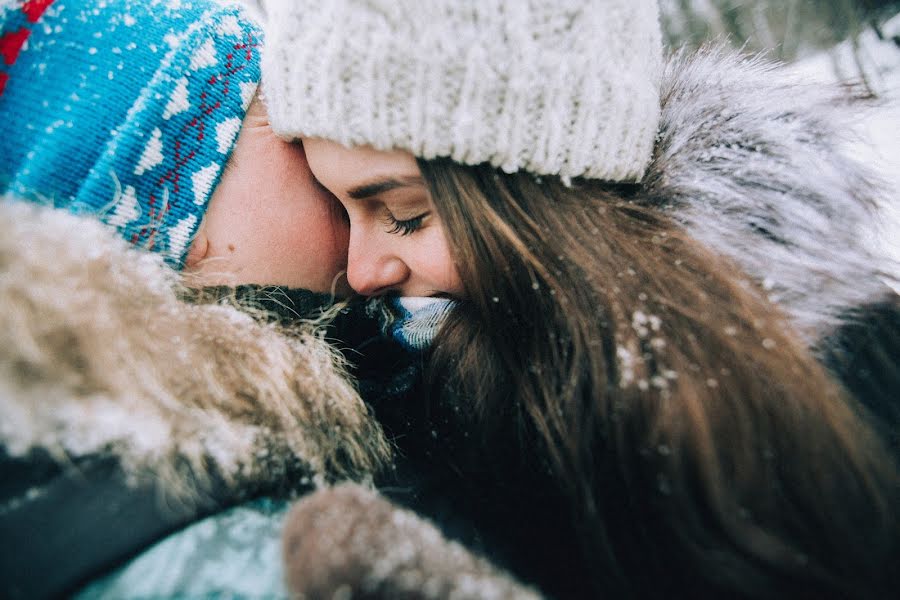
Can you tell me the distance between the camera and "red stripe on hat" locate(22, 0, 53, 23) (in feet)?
2.91

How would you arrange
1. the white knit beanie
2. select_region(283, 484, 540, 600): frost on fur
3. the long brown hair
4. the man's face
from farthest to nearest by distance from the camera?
the man's face, the white knit beanie, the long brown hair, select_region(283, 484, 540, 600): frost on fur

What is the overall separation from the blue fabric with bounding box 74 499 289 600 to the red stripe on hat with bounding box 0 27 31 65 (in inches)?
35.9

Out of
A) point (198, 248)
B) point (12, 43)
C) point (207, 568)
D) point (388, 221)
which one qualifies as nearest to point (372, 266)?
point (388, 221)

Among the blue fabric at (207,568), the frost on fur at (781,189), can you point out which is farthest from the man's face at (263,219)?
the frost on fur at (781,189)

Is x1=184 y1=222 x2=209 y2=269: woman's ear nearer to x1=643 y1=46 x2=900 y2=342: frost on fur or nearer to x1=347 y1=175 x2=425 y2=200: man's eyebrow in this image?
x1=347 y1=175 x2=425 y2=200: man's eyebrow

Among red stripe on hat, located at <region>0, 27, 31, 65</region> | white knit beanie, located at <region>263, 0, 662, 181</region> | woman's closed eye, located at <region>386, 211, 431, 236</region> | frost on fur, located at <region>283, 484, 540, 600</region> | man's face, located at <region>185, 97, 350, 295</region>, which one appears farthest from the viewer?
man's face, located at <region>185, 97, 350, 295</region>

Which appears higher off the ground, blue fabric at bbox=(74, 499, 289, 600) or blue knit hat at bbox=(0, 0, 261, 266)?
blue knit hat at bbox=(0, 0, 261, 266)

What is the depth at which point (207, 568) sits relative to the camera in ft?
1.91

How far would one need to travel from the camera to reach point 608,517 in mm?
726

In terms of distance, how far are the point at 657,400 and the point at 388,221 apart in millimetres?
633

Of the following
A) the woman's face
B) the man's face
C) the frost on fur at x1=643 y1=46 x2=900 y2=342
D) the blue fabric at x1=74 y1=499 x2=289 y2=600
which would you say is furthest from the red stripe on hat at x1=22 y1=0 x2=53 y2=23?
the frost on fur at x1=643 y1=46 x2=900 y2=342

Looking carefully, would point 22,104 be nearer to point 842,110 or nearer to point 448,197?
point 448,197

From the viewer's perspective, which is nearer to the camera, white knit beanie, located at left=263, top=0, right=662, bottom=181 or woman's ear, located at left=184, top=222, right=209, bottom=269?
white knit beanie, located at left=263, top=0, right=662, bottom=181

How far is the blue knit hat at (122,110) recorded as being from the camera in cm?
86
